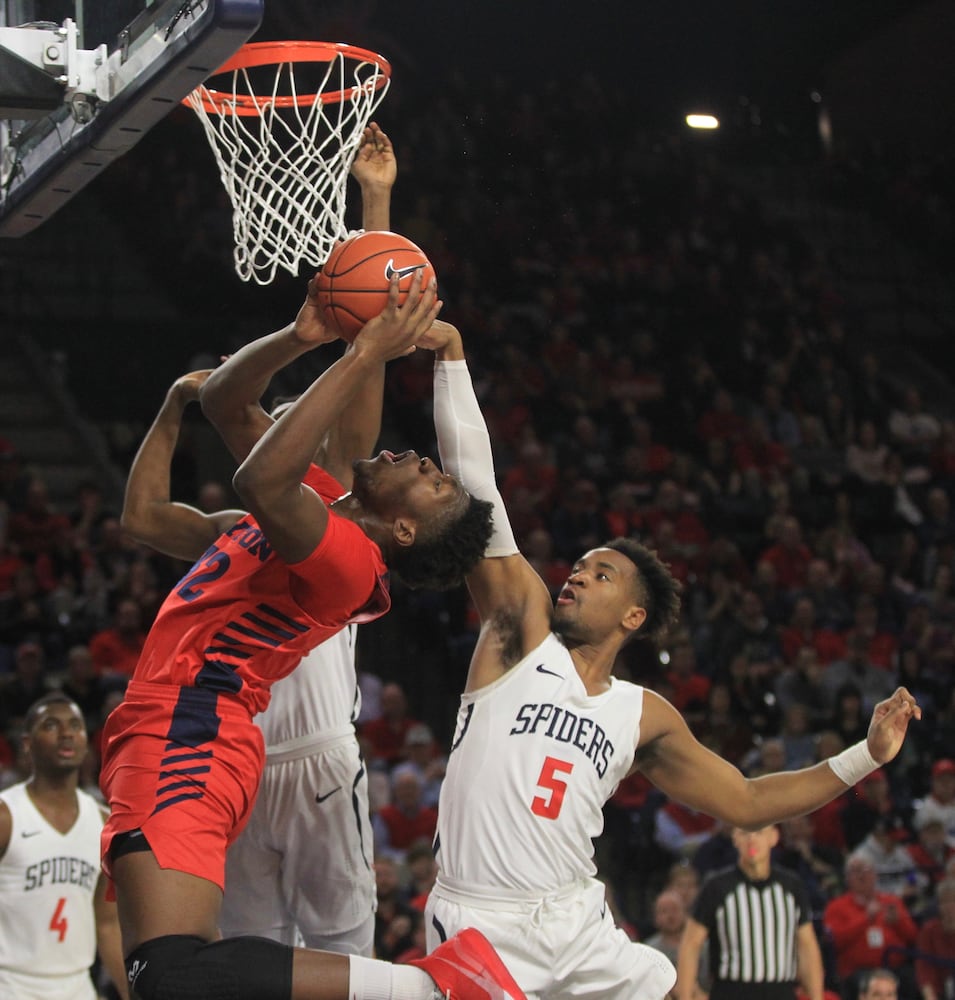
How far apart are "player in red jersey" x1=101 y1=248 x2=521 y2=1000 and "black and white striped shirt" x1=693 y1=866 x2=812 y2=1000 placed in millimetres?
3567

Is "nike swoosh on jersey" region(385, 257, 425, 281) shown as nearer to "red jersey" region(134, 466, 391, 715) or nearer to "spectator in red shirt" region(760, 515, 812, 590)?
"red jersey" region(134, 466, 391, 715)

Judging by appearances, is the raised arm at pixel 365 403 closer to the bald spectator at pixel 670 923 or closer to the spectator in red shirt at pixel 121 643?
the bald spectator at pixel 670 923

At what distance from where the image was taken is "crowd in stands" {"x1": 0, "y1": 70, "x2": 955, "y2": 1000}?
894cm

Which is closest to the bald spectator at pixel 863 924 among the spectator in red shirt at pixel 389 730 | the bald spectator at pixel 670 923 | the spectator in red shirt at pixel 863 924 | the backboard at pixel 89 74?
the spectator in red shirt at pixel 863 924

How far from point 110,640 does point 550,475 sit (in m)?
3.60

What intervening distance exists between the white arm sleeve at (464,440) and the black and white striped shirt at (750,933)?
356cm

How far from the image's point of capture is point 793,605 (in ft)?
36.8

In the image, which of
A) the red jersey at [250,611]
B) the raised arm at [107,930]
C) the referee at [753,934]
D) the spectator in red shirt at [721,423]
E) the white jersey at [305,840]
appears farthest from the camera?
the spectator in red shirt at [721,423]

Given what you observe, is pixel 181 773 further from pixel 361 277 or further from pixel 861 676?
pixel 861 676

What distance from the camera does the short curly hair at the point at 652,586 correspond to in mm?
4539

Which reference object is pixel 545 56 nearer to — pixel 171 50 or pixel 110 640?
pixel 110 640

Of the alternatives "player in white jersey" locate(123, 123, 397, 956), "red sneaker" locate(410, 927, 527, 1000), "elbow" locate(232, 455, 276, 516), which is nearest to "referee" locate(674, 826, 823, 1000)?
"player in white jersey" locate(123, 123, 397, 956)

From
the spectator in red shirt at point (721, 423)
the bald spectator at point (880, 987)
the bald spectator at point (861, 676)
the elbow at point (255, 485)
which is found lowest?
the bald spectator at point (880, 987)

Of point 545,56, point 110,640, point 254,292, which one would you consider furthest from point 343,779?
point 545,56
